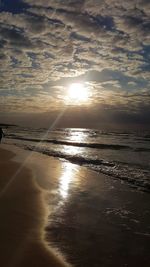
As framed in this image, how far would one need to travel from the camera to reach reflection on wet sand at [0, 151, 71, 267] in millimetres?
5449

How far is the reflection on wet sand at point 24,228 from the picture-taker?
545 centimetres

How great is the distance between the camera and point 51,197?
34.1 feet

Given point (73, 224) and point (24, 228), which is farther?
point (73, 224)

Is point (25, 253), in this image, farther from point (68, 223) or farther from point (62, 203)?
point (62, 203)

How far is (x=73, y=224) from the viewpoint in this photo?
7555 mm

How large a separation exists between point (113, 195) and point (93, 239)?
459 cm

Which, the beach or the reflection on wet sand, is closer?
the reflection on wet sand

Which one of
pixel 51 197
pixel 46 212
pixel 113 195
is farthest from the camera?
pixel 113 195

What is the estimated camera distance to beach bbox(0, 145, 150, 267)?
5691mm

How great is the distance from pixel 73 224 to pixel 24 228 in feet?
3.90

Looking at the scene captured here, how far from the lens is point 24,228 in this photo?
23.1 feet

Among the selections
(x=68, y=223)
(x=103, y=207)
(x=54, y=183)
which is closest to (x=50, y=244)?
(x=68, y=223)

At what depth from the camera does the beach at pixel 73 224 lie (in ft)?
18.7

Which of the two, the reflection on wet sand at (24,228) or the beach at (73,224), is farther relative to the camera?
the beach at (73,224)
